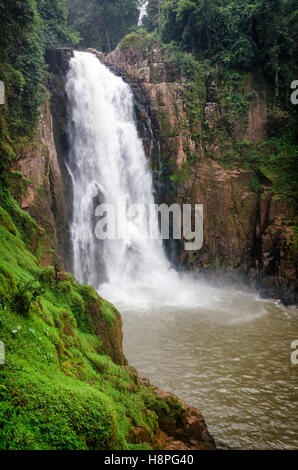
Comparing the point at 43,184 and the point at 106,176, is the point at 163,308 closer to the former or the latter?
the point at 43,184

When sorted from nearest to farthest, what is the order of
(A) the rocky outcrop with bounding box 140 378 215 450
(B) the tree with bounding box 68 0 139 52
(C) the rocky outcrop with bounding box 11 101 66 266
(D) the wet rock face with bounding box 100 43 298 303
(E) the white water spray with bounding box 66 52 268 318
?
(A) the rocky outcrop with bounding box 140 378 215 450 → (C) the rocky outcrop with bounding box 11 101 66 266 → (E) the white water spray with bounding box 66 52 268 318 → (D) the wet rock face with bounding box 100 43 298 303 → (B) the tree with bounding box 68 0 139 52

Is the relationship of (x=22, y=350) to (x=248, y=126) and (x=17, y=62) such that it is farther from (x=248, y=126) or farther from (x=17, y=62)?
(x=248, y=126)

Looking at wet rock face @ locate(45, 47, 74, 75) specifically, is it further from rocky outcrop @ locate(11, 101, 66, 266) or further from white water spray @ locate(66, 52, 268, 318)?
rocky outcrop @ locate(11, 101, 66, 266)

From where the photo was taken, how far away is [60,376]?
3.62 meters

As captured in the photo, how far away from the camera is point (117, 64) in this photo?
65.9 feet

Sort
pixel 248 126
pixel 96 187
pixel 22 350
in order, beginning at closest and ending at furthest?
pixel 22 350
pixel 96 187
pixel 248 126

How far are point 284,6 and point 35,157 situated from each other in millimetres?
16798

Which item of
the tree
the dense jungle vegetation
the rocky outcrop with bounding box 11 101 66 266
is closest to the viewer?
the dense jungle vegetation

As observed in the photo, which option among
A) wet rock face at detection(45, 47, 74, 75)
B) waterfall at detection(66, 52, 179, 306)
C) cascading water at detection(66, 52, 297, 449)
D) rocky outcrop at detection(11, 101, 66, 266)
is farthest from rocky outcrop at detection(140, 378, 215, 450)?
wet rock face at detection(45, 47, 74, 75)

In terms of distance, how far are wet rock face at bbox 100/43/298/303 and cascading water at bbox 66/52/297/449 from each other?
1.01 m

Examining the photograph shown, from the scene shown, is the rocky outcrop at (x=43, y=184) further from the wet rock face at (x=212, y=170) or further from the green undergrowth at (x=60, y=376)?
the wet rock face at (x=212, y=170)

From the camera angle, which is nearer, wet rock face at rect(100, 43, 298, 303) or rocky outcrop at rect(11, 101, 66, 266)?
rocky outcrop at rect(11, 101, 66, 266)

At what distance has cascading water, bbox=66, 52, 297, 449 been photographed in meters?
7.04

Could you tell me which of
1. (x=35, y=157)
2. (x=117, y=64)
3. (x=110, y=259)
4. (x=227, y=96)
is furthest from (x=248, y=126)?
(x=35, y=157)
